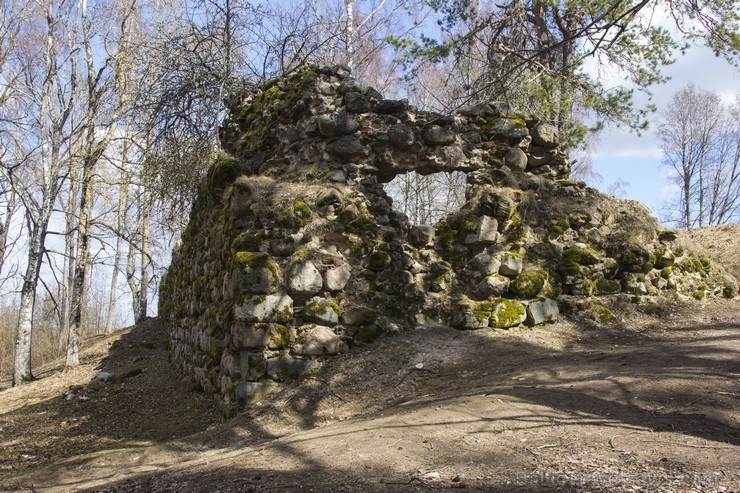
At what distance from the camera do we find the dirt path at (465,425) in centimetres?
298

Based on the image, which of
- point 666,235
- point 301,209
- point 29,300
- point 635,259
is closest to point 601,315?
point 635,259

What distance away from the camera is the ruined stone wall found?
570 centimetres

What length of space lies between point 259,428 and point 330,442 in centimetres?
120

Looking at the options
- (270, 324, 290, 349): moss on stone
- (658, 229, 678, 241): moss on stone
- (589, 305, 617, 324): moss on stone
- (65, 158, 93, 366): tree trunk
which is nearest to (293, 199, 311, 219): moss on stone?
(270, 324, 290, 349): moss on stone

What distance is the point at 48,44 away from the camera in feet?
37.4

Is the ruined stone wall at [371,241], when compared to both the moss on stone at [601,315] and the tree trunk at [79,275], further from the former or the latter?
the tree trunk at [79,275]

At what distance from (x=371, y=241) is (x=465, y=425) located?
3042mm

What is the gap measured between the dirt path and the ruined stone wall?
1.33 ft

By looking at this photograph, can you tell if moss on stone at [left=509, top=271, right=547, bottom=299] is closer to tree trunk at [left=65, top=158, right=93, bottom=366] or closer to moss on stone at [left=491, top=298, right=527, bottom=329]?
moss on stone at [left=491, top=298, right=527, bottom=329]

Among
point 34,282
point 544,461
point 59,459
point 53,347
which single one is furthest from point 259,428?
point 53,347

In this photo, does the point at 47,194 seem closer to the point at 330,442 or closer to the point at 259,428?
the point at 259,428

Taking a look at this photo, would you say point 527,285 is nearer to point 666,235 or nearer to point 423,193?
point 666,235

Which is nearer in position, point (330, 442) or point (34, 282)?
point (330, 442)

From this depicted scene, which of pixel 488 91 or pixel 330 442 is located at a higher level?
pixel 488 91
